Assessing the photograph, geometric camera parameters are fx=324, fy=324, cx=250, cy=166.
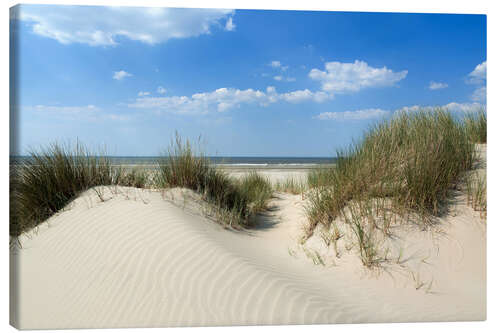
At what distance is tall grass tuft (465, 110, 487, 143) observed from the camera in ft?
16.6

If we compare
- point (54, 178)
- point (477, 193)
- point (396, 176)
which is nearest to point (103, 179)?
point (54, 178)

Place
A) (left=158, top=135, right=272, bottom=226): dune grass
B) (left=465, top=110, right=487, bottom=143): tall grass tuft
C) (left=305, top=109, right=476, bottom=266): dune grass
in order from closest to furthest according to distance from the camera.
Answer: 1. (left=305, top=109, right=476, bottom=266): dune grass
2. (left=158, top=135, right=272, bottom=226): dune grass
3. (left=465, top=110, right=487, bottom=143): tall grass tuft

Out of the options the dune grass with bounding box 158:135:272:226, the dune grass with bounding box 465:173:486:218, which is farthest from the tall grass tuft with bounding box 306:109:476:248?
the dune grass with bounding box 158:135:272:226

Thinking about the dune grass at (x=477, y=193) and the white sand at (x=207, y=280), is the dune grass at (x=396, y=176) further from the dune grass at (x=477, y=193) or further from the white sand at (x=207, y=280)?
the white sand at (x=207, y=280)

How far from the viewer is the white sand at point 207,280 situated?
2523mm

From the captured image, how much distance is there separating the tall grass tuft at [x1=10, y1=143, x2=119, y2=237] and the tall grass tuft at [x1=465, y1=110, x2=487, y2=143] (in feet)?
18.6

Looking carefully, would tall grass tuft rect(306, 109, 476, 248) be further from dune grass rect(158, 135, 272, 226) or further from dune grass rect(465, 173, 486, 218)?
dune grass rect(158, 135, 272, 226)

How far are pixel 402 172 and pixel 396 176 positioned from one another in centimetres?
7

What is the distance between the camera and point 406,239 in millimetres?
3135

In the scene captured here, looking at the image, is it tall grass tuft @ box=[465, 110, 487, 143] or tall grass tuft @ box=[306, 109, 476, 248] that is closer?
tall grass tuft @ box=[306, 109, 476, 248]

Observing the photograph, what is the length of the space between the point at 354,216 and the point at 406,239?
52 centimetres

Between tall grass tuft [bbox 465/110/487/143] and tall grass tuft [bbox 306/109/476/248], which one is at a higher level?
tall grass tuft [bbox 465/110/487/143]

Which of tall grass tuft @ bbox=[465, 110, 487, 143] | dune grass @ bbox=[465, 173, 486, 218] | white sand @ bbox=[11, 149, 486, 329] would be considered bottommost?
white sand @ bbox=[11, 149, 486, 329]

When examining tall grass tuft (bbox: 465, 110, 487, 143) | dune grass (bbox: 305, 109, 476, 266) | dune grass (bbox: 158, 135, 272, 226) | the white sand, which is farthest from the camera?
tall grass tuft (bbox: 465, 110, 487, 143)
